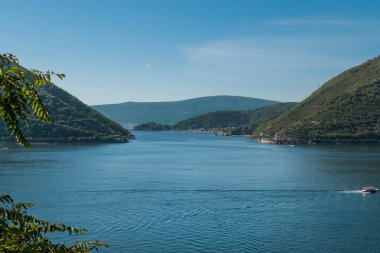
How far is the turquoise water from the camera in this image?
1917 inches

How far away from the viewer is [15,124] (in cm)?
563

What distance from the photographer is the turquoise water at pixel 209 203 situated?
4869 centimetres

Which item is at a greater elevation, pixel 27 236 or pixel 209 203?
pixel 27 236

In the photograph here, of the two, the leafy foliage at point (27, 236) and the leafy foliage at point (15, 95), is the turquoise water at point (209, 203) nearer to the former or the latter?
the leafy foliage at point (27, 236)

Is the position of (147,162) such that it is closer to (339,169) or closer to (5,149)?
(339,169)

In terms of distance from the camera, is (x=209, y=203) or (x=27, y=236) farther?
(x=209, y=203)

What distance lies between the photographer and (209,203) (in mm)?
69062

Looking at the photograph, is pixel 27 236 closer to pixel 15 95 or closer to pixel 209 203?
pixel 15 95

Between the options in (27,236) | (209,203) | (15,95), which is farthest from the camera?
(209,203)

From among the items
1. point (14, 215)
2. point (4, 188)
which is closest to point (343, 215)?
point (4, 188)

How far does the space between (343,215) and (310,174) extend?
41.5 metres

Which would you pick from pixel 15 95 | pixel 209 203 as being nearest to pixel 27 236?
pixel 15 95

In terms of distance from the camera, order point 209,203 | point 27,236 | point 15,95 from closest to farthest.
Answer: point 15,95
point 27,236
point 209,203

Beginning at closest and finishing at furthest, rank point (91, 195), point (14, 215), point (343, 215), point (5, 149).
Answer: point (14, 215)
point (343, 215)
point (91, 195)
point (5, 149)
